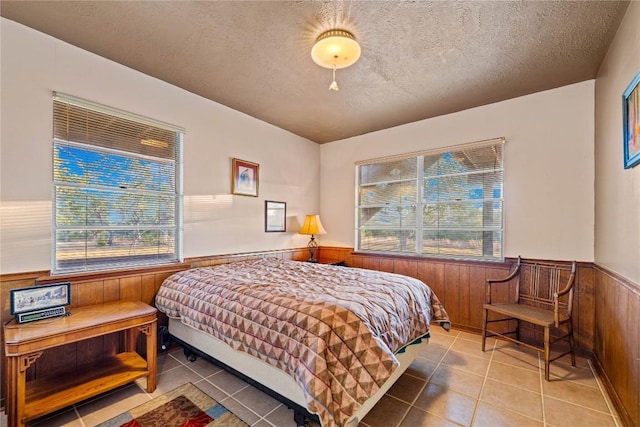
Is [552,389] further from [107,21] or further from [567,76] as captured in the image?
[107,21]

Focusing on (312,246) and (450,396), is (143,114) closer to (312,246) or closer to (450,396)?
(312,246)

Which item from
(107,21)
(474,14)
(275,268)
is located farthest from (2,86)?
(474,14)

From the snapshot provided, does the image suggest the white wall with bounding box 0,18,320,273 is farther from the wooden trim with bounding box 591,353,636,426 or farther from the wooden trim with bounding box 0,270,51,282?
the wooden trim with bounding box 591,353,636,426

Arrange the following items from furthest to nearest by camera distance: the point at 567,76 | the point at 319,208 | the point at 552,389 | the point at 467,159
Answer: the point at 319,208 → the point at 467,159 → the point at 567,76 → the point at 552,389

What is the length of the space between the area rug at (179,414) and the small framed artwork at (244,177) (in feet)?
7.08

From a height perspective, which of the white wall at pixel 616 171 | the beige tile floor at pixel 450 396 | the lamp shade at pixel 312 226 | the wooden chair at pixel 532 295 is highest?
the white wall at pixel 616 171

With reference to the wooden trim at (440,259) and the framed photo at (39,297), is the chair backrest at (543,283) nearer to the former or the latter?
the wooden trim at (440,259)

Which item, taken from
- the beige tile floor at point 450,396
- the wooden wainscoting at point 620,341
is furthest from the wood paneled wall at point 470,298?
the beige tile floor at point 450,396

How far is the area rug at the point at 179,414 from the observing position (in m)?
1.79

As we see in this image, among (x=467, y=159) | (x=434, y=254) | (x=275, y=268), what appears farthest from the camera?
(x=434, y=254)

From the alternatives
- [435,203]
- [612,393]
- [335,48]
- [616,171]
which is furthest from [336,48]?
[612,393]

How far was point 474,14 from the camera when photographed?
6.12ft

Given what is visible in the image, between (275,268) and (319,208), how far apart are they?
2.08 metres

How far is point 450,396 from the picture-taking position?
2068 millimetres
